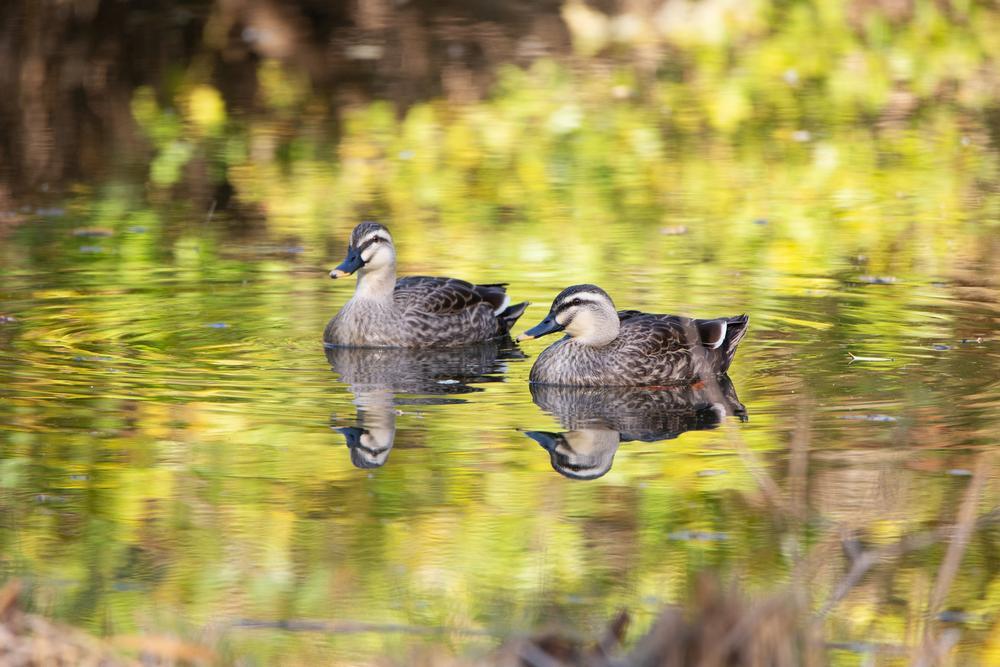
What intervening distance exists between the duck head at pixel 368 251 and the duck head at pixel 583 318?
180 cm

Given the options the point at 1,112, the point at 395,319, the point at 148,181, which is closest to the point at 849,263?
the point at 395,319

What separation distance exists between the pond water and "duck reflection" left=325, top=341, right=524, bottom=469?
4 centimetres

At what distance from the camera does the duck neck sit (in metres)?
12.2

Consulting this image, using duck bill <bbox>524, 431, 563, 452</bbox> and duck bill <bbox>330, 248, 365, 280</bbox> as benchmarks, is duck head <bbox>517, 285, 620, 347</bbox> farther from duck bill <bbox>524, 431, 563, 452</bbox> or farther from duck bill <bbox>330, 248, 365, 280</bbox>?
duck bill <bbox>330, 248, 365, 280</bbox>

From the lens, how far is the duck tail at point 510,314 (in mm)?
12273

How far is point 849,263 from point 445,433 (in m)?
5.45

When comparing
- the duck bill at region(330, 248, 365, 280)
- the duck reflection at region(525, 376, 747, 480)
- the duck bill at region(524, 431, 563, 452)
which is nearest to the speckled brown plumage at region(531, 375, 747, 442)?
the duck reflection at region(525, 376, 747, 480)

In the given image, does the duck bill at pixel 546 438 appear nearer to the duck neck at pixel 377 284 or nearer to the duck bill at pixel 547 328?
the duck bill at pixel 547 328

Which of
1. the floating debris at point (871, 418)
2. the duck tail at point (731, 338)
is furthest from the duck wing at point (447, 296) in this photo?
the floating debris at point (871, 418)

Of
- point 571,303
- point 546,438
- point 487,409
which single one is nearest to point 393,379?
point 571,303

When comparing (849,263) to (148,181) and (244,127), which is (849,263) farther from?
(244,127)

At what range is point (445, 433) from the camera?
914 centimetres

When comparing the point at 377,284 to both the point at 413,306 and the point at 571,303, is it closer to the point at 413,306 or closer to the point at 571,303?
the point at 413,306

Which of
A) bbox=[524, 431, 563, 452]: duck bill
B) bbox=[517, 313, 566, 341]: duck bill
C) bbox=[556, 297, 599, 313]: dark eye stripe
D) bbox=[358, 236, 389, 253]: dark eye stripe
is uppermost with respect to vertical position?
bbox=[556, 297, 599, 313]: dark eye stripe
